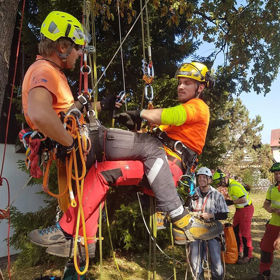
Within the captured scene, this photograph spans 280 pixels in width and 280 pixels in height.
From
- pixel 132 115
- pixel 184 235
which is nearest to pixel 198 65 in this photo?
pixel 132 115

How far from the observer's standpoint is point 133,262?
6477 millimetres

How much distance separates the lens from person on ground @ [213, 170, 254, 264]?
6461 millimetres

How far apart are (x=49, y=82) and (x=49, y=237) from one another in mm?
1051

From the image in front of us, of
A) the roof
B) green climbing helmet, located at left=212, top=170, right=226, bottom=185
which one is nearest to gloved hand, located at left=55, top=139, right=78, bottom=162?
green climbing helmet, located at left=212, top=170, right=226, bottom=185

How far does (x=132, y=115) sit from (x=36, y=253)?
4.70m

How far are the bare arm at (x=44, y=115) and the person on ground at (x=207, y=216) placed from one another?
3613 mm

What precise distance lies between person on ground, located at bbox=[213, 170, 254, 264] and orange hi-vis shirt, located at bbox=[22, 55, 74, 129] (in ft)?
16.9

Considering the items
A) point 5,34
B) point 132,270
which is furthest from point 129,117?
point 132,270

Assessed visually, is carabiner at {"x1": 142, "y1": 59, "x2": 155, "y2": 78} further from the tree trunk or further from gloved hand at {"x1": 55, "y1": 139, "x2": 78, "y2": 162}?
the tree trunk

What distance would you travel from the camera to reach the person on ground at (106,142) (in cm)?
186

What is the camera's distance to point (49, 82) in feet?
5.76

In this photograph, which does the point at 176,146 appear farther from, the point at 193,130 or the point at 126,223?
the point at 126,223

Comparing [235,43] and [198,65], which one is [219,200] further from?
[235,43]

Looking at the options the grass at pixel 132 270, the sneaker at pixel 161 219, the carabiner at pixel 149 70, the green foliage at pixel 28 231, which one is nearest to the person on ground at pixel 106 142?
the carabiner at pixel 149 70
